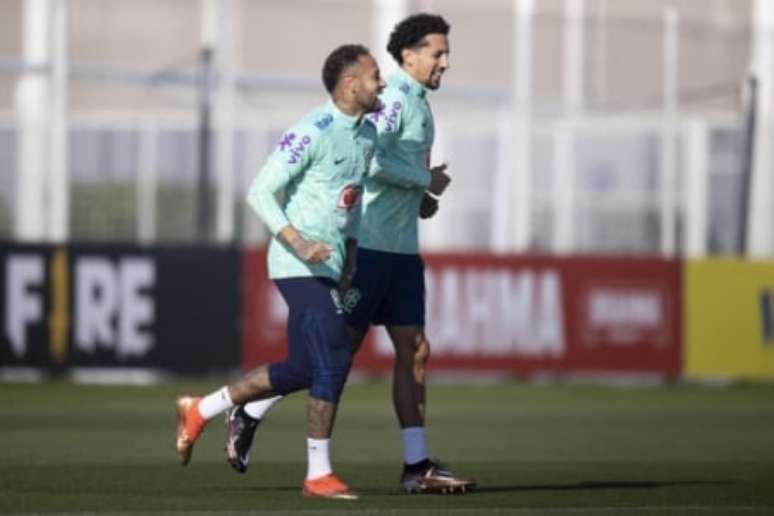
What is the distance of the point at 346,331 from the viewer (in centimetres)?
1204

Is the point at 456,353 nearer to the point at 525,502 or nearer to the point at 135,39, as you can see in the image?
the point at 135,39

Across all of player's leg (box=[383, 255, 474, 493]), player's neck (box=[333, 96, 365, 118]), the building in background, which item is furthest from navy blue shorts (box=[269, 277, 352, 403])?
the building in background

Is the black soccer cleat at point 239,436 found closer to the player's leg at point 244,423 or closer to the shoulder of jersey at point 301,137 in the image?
the player's leg at point 244,423

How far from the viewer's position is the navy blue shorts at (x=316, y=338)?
11.7 m

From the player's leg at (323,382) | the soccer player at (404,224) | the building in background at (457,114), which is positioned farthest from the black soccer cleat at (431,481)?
the building in background at (457,114)

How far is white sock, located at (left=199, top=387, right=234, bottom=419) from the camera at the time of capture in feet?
40.0

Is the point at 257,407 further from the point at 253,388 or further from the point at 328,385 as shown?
the point at 328,385

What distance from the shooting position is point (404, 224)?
12570mm

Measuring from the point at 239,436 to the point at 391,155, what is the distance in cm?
157

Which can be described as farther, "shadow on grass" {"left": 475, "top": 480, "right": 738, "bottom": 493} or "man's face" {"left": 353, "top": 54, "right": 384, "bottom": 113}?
"shadow on grass" {"left": 475, "top": 480, "right": 738, "bottom": 493}

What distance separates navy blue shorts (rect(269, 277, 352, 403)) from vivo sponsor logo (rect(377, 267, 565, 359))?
12.7 meters

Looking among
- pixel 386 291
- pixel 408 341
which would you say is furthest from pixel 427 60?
pixel 408 341

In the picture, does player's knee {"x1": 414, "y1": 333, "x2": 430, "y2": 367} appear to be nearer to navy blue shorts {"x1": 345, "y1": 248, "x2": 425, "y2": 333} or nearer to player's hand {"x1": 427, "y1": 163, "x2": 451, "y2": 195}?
navy blue shorts {"x1": 345, "y1": 248, "x2": 425, "y2": 333}

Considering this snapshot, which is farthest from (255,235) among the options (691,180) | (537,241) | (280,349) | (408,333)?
(408,333)
